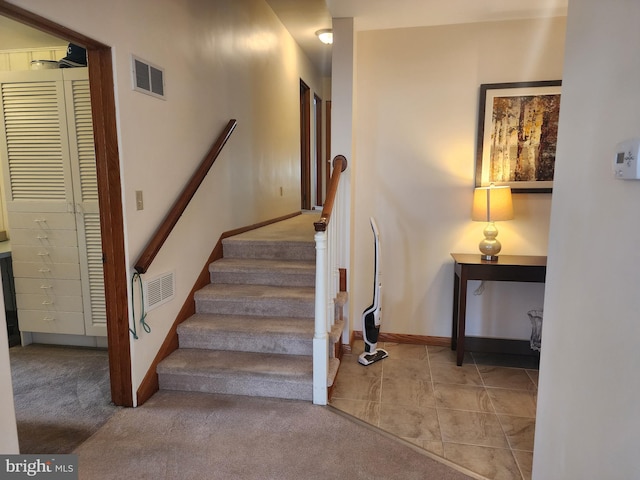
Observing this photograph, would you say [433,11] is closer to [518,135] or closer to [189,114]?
[518,135]

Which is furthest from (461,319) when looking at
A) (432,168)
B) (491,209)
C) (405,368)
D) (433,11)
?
(433,11)

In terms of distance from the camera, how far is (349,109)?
2.77 metres

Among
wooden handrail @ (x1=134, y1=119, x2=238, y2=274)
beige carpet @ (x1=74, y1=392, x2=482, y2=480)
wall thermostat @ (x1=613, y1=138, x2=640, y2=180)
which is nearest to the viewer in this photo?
wall thermostat @ (x1=613, y1=138, x2=640, y2=180)

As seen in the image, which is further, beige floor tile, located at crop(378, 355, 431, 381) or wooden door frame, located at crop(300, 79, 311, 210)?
wooden door frame, located at crop(300, 79, 311, 210)

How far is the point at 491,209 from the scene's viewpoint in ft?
8.93

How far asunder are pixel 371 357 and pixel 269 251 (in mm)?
1191

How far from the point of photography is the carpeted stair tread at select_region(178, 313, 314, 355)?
2.46 meters

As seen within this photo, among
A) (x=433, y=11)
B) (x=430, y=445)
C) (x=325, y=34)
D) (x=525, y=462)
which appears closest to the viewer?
(x=525, y=462)

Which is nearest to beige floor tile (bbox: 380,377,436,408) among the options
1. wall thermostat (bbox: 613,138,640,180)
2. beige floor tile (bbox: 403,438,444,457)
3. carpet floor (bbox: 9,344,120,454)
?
beige floor tile (bbox: 403,438,444,457)

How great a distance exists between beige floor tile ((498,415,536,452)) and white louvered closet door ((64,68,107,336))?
281 centimetres

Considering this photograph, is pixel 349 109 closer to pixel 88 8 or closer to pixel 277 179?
pixel 88 8

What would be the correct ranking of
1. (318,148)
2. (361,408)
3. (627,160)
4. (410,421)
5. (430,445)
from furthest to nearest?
(318,148), (361,408), (410,421), (430,445), (627,160)

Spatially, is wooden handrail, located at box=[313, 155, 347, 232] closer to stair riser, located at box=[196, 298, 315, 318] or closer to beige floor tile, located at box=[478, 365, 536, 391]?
stair riser, located at box=[196, 298, 315, 318]

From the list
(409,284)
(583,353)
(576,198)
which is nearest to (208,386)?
(409,284)
